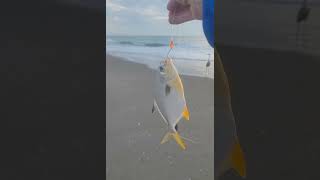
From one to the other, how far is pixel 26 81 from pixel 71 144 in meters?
0.21

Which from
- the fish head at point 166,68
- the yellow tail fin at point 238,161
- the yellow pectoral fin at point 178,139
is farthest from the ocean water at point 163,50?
the yellow tail fin at point 238,161

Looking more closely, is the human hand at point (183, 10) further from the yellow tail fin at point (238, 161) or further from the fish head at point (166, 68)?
the yellow tail fin at point (238, 161)

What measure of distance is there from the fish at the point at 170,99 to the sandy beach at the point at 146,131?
0.06ft

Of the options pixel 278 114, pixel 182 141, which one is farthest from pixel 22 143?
pixel 278 114

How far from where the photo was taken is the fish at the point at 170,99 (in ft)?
4.38

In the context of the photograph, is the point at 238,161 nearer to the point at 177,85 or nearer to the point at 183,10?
the point at 177,85

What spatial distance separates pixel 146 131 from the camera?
133 cm

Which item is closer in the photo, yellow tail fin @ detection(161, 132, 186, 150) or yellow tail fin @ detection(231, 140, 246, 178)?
yellow tail fin @ detection(161, 132, 186, 150)

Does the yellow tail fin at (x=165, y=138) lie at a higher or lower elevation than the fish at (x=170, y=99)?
lower

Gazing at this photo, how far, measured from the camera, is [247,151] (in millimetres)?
1507

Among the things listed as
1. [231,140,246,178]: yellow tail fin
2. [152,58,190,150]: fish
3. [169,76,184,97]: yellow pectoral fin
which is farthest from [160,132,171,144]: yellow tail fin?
[231,140,246,178]: yellow tail fin

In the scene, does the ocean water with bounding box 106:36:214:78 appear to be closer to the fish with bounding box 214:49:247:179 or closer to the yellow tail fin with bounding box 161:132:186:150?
the fish with bounding box 214:49:247:179

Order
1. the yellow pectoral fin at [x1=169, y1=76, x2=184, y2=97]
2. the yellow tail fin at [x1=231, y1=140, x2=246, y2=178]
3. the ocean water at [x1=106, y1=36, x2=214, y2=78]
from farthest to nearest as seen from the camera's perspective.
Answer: the yellow tail fin at [x1=231, y1=140, x2=246, y2=178]
the yellow pectoral fin at [x1=169, y1=76, x2=184, y2=97]
the ocean water at [x1=106, y1=36, x2=214, y2=78]

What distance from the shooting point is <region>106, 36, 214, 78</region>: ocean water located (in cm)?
125
